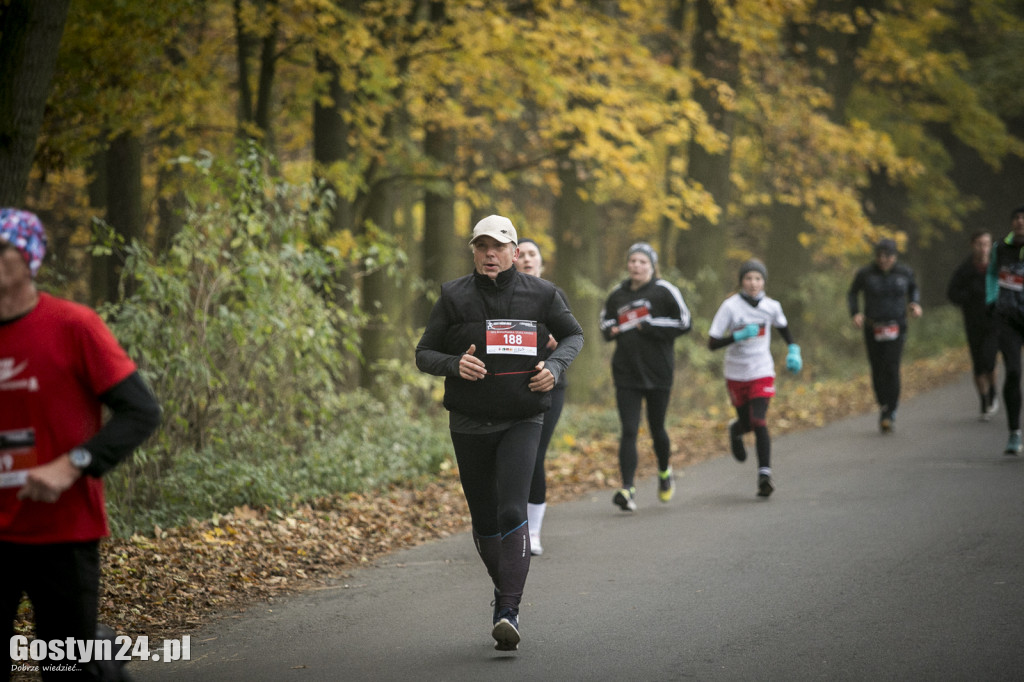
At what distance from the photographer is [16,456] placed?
3.52 meters

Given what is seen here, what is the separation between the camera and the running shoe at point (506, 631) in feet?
17.3

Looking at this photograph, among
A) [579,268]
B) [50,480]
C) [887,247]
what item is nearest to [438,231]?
[579,268]

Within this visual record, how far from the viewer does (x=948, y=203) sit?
1159 inches

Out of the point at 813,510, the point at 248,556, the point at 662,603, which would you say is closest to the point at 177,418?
the point at 248,556

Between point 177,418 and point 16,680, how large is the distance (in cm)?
430

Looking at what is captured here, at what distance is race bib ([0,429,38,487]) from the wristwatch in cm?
16

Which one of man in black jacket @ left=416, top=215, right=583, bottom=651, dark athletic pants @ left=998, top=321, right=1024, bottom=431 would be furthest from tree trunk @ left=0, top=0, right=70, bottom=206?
dark athletic pants @ left=998, top=321, right=1024, bottom=431

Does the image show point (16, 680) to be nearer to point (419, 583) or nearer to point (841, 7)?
point (419, 583)

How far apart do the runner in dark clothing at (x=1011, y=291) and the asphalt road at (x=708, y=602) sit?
1166 millimetres

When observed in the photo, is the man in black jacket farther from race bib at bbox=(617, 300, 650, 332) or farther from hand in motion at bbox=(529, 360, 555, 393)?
race bib at bbox=(617, 300, 650, 332)

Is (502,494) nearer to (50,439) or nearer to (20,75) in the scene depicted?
(50,439)

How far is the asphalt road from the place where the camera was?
5098 millimetres

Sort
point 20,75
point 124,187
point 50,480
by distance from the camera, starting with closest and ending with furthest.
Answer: point 50,480, point 20,75, point 124,187

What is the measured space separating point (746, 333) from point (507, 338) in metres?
4.74
